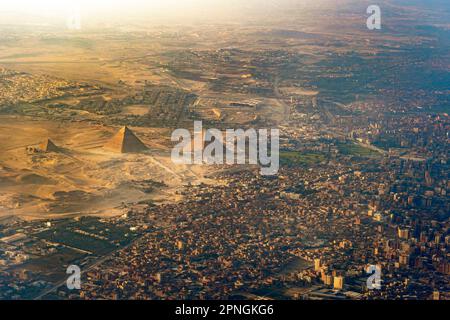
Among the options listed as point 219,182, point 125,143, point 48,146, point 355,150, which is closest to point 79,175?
point 48,146

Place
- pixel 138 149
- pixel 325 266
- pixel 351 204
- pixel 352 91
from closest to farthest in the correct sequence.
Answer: pixel 325 266
pixel 351 204
pixel 138 149
pixel 352 91

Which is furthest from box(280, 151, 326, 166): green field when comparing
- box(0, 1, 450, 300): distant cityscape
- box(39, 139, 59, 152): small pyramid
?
box(39, 139, 59, 152): small pyramid

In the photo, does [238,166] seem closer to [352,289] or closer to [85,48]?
[352,289]

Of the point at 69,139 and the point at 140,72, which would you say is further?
the point at 140,72

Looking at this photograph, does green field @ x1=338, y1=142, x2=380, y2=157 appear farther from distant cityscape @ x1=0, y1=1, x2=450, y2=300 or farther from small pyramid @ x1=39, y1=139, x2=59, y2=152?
small pyramid @ x1=39, y1=139, x2=59, y2=152

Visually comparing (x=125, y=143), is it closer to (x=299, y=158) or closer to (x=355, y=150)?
(x=299, y=158)

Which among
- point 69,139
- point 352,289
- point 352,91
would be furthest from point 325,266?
point 352,91
